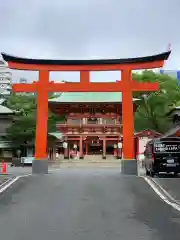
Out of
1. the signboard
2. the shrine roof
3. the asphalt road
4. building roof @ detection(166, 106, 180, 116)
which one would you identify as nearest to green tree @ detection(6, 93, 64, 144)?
building roof @ detection(166, 106, 180, 116)

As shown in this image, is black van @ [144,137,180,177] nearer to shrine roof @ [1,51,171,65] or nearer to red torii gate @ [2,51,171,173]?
red torii gate @ [2,51,171,173]

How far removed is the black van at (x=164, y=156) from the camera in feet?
81.8

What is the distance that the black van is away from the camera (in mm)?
24947

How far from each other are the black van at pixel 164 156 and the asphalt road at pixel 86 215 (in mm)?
7953

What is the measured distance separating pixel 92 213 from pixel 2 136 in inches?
1890

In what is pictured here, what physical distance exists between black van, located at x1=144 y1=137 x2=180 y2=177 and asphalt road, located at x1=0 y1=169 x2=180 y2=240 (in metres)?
7.95

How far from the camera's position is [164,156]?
82.7ft

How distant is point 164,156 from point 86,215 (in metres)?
15.4

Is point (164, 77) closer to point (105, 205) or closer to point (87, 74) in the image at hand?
point (87, 74)

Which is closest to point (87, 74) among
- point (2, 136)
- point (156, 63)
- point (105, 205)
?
point (156, 63)

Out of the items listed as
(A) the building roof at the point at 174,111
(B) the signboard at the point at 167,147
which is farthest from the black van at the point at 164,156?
(A) the building roof at the point at 174,111

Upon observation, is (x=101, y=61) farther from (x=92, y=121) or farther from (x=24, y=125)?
(x=92, y=121)

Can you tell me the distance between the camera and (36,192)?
628 inches

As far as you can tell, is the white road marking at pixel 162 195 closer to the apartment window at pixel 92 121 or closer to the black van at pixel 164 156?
the black van at pixel 164 156
